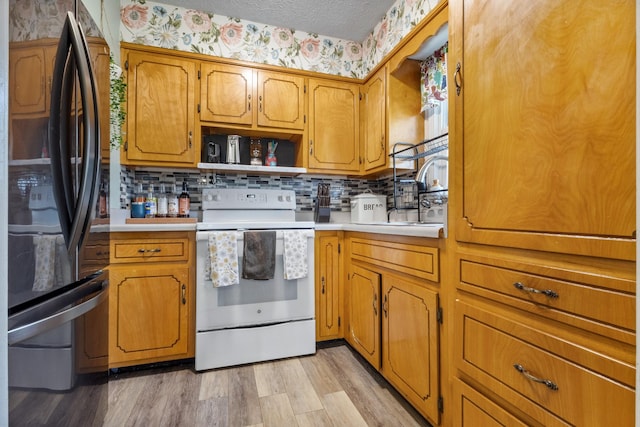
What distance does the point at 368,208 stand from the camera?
251cm

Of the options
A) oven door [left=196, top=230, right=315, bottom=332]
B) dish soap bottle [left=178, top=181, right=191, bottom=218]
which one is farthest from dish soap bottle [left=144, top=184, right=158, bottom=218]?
oven door [left=196, top=230, right=315, bottom=332]

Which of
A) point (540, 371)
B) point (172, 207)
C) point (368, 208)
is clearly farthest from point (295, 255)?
point (540, 371)

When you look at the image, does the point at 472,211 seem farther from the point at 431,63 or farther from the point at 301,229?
the point at 431,63

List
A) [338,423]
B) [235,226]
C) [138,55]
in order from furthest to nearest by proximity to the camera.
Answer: [138,55] → [235,226] → [338,423]

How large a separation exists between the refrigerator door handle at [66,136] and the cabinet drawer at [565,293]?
1.23m

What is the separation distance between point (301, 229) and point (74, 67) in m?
1.46

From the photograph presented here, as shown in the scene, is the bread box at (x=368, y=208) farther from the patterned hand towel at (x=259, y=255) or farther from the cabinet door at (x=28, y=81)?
the cabinet door at (x=28, y=81)

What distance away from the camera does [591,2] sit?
2.25 feet

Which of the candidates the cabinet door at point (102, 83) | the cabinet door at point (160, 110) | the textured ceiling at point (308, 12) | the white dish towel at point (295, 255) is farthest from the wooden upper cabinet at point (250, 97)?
the cabinet door at point (102, 83)

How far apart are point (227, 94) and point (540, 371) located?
7.84 ft

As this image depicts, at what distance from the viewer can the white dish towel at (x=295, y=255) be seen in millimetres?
2039

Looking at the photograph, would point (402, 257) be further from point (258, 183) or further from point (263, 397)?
point (258, 183)

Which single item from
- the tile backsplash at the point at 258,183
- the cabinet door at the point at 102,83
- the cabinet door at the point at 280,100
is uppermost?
the cabinet door at the point at 280,100

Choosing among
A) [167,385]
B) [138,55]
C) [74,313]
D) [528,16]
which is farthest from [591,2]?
[138,55]
